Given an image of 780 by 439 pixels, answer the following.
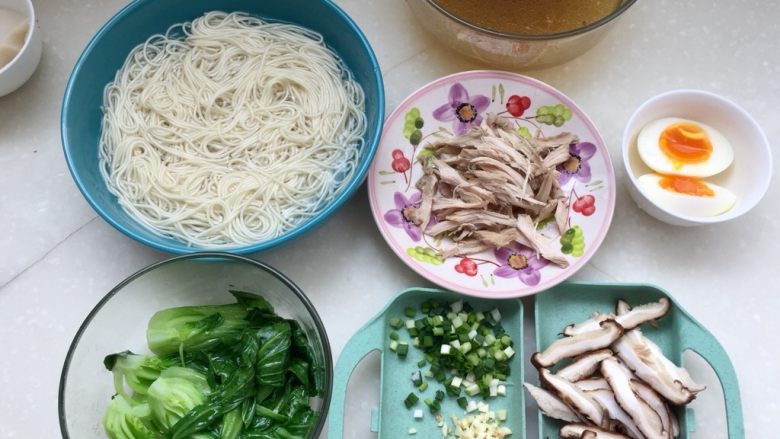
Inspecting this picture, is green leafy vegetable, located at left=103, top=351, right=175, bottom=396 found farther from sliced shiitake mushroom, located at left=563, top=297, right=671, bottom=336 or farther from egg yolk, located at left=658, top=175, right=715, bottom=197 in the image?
egg yolk, located at left=658, top=175, right=715, bottom=197

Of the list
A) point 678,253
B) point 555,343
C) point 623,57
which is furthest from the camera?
point 623,57

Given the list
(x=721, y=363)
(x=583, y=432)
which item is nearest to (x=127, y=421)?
(x=583, y=432)

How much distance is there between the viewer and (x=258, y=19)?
7.15ft

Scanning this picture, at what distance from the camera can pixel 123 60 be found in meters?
2.10

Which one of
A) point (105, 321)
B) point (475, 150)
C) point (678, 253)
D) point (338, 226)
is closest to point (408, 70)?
point (475, 150)

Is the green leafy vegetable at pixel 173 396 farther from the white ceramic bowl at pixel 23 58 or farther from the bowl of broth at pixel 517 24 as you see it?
the bowl of broth at pixel 517 24

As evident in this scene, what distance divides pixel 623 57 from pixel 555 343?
3.06ft

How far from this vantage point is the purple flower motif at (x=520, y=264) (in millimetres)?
1978

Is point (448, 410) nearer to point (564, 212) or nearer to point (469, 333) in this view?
point (469, 333)

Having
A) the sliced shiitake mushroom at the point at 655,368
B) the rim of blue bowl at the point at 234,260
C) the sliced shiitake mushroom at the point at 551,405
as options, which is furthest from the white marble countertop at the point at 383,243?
the sliced shiitake mushroom at the point at 551,405

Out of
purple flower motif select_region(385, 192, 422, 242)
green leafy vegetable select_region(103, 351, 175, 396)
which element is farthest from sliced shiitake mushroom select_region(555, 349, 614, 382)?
green leafy vegetable select_region(103, 351, 175, 396)

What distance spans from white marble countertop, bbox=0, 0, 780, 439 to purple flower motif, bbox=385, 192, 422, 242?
106 mm

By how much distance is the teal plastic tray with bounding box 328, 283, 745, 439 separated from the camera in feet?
6.18

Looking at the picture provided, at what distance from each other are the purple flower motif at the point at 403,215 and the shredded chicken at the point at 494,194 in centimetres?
2
